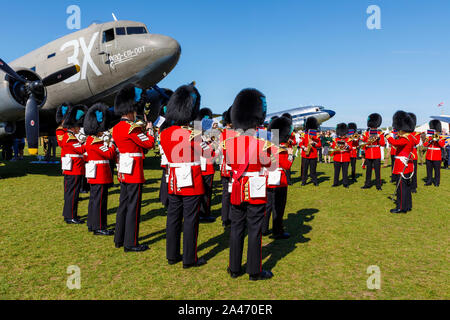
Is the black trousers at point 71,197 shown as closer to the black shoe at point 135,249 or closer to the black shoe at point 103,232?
the black shoe at point 103,232

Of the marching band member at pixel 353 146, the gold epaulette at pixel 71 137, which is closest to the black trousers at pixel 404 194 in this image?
the marching band member at pixel 353 146

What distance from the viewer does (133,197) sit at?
4.91 meters

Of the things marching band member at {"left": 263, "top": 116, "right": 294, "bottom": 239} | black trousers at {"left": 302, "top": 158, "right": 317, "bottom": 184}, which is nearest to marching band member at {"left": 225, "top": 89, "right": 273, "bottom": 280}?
marching band member at {"left": 263, "top": 116, "right": 294, "bottom": 239}

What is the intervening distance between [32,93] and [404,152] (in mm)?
10986

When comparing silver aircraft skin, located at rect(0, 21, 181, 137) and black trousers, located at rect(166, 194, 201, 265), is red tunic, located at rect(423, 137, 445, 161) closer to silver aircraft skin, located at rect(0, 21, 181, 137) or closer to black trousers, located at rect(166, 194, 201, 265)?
silver aircraft skin, located at rect(0, 21, 181, 137)

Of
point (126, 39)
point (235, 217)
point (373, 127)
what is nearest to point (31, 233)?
point (235, 217)

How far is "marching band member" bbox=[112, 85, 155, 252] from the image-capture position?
15.6ft

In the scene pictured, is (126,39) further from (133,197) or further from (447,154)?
(447,154)

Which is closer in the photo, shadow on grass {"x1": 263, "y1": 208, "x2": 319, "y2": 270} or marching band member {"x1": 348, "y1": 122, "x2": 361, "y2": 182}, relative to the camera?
shadow on grass {"x1": 263, "y1": 208, "x2": 319, "y2": 270}

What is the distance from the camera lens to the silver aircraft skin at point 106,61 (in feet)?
36.8

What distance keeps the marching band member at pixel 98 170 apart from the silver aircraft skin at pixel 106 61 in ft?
20.1

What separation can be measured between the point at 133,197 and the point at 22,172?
11604 millimetres

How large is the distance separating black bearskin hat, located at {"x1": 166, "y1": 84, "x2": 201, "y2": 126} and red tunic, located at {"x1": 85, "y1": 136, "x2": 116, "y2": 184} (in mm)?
1757
